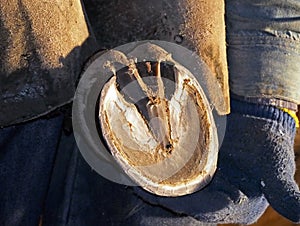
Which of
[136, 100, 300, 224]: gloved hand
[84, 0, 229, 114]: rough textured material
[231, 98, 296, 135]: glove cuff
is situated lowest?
[136, 100, 300, 224]: gloved hand

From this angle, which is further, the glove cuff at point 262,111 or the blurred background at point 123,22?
the glove cuff at point 262,111

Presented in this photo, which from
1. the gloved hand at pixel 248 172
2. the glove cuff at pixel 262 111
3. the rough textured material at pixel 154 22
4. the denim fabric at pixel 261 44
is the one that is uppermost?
the rough textured material at pixel 154 22

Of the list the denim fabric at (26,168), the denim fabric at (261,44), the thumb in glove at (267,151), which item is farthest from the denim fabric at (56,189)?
the denim fabric at (261,44)

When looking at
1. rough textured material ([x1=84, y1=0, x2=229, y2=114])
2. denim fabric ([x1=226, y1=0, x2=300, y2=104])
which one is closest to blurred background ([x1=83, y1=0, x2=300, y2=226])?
rough textured material ([x1=84, y1=0, x2=229, y2=114])

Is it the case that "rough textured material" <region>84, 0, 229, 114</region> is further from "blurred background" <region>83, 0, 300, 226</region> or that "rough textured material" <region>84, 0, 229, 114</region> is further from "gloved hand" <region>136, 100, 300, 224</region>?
"gloved hand" <region>136, 100, 300, 224</region>

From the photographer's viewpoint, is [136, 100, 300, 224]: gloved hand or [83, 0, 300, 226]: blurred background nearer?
[83, 0, 300, 226]: blurred background

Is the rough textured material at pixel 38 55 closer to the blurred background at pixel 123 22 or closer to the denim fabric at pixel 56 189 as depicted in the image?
the blurred background at pixel 123 22

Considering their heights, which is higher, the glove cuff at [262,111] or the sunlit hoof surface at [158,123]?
the sunlit hoof surface at [158,123]
